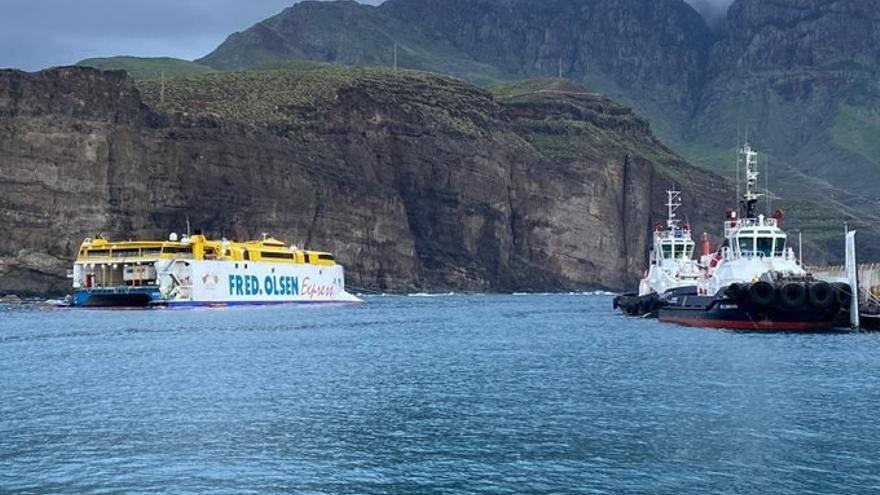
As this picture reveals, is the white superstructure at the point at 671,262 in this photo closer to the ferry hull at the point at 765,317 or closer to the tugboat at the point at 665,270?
the tugboat at the point at 665,270

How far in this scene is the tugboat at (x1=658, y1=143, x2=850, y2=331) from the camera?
72.4 meters

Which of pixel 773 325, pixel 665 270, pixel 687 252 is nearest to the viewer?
pixel 773 325

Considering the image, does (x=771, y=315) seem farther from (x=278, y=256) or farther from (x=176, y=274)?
(x=278, y=256)

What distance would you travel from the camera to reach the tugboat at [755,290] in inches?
2852

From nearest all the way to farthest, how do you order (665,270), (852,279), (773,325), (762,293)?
(852,279)
(762,293)
(773,325)
(665,270)

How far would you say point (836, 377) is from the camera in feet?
157

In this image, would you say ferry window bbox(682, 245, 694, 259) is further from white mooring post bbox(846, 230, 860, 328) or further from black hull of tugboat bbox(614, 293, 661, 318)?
white mooring post bbox(846, 230, 860, 328)

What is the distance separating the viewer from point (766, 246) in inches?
3172

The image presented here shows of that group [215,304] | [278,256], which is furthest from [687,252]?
[278,256]

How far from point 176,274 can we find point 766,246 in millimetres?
68345

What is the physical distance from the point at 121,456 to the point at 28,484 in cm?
369

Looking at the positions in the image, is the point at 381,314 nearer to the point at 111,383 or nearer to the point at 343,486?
the point at 111,383

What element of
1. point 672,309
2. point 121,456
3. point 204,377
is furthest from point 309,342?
point 121,456

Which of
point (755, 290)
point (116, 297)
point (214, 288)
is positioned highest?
point (214, 288)
